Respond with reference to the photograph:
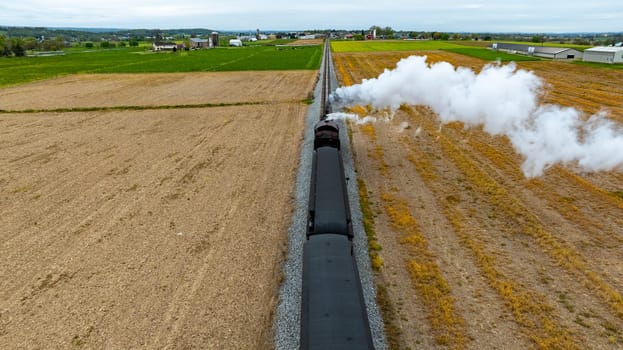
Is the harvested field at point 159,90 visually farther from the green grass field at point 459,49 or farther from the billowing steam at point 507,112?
the green grass field at point 459,49

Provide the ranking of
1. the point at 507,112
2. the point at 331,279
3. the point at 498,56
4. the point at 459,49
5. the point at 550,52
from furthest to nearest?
the point at 459,49 → the point at 498,56 → the point at 550,52 → the point at 507,112 → the point at 331,279

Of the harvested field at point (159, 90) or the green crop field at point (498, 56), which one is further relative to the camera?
the green crop field at point (498, 56)

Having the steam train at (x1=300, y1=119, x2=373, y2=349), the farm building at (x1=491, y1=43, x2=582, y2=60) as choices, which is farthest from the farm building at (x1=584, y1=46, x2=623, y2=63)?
the steam train at (x1=300, y1=119, x2=373, y2=349)

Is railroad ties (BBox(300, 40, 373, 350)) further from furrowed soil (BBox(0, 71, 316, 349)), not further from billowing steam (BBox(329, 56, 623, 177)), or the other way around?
billowing steam (BBox(329, 56, 623, 177))

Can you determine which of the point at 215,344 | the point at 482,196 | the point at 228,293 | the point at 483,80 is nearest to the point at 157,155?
the point at 228,293

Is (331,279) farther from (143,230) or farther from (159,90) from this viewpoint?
(159,90)

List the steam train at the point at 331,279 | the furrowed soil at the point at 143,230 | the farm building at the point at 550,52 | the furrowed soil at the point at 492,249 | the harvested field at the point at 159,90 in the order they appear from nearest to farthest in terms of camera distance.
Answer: the steam train at the point at 331,279
the furrowed soil at the point at 492,249
the furrowed soil at the point at 143,230
the harvested field at the point at 159,90
the farm building at the point at 550,52

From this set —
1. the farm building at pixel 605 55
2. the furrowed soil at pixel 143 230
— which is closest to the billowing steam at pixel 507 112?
the furrowed soil at pixel 143 230

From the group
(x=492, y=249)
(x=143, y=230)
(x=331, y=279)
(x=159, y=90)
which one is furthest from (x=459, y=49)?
(x=331, y=279)
